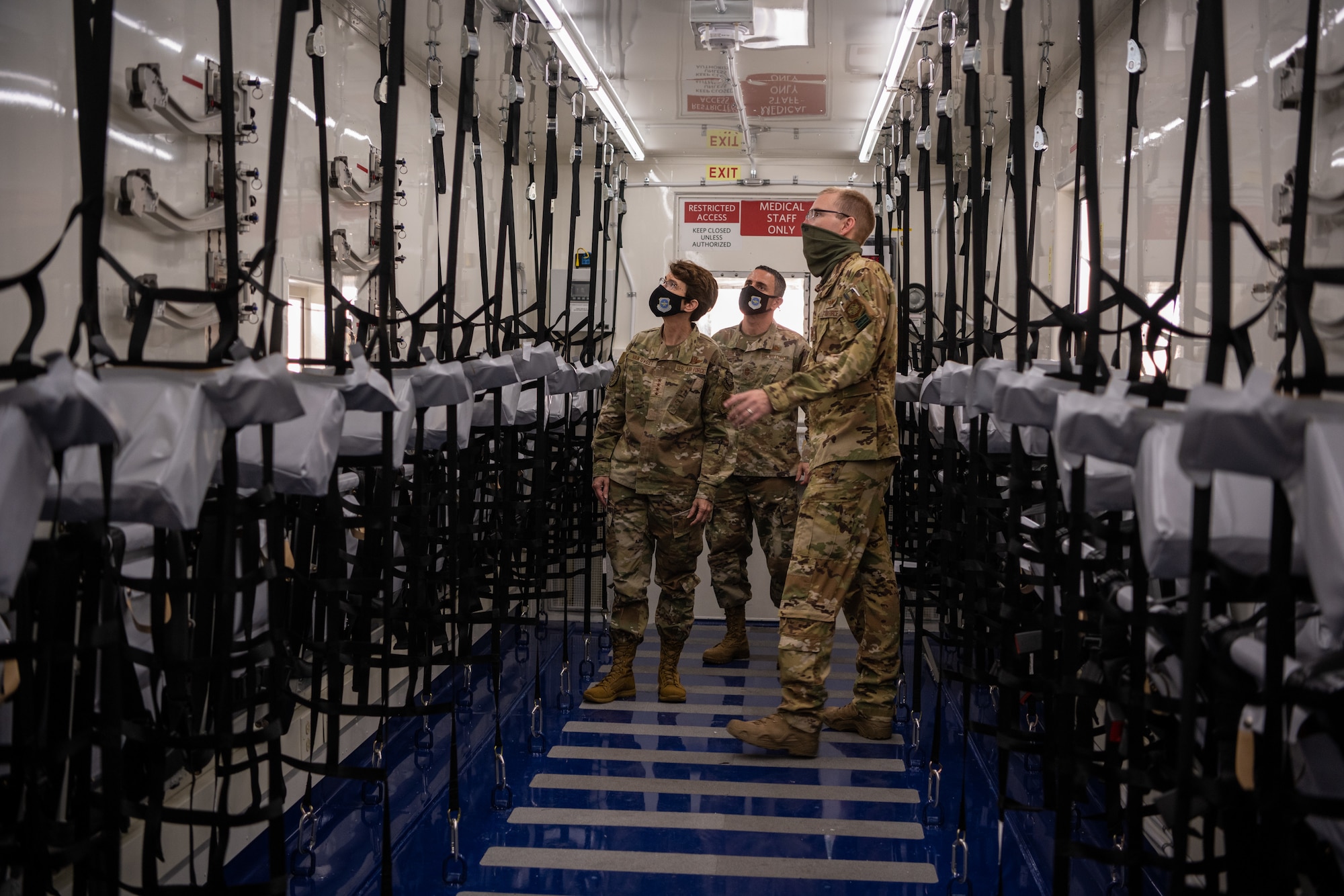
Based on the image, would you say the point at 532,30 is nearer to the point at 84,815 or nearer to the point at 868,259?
the point at 868,259

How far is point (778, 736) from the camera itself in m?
3.47

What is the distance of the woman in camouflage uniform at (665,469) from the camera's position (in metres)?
4.22

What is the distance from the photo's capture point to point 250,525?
181 centimetres

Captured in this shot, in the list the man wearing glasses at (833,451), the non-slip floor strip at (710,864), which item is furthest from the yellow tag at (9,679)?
the man wearing glasses at (833,451)

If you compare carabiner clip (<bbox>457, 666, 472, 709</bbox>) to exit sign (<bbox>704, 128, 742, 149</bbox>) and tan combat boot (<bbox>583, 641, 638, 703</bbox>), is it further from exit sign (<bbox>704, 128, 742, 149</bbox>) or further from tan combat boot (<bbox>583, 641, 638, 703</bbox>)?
exit sign (<bbox>704, 128, 742, 149</bbox>)

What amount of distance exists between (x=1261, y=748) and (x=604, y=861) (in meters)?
1.85

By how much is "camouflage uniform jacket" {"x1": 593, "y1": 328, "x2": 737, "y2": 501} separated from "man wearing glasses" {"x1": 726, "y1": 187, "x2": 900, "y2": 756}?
2.55 ft

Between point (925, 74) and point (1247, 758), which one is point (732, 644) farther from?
point (1247, 758)

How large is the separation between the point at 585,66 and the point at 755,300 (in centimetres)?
126

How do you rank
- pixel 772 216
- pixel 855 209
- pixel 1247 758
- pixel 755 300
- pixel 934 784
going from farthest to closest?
pixel 772 216, pixel 755 300, pixel 855 209, pixel 934 784, pixel 1247 758

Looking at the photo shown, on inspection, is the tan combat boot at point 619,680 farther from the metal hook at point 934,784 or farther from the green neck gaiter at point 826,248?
the green neck gaiter at point 826,248

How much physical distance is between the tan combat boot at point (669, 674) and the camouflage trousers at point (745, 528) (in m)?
0.66

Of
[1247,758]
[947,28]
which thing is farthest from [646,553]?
[1247,758]

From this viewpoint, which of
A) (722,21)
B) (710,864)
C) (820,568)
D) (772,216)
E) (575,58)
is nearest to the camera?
(710,864)
